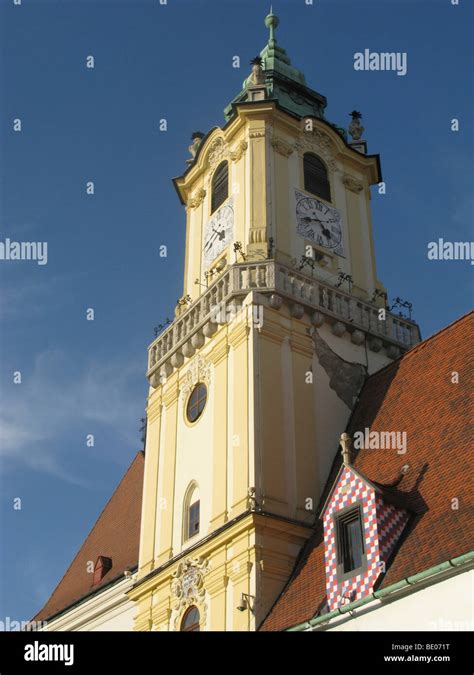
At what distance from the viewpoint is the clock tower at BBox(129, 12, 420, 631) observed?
18.2m

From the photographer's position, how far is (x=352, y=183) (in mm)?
25922

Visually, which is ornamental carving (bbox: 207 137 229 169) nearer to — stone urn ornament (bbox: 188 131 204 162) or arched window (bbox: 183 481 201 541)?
stone urn ornament (bbox: 188 131 204 162)

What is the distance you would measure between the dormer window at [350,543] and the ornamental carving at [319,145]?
12.3m

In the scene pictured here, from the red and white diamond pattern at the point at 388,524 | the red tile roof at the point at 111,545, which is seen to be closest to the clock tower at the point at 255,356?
the red and white diamond pattern at the point at 388,524

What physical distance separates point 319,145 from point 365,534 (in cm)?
1351

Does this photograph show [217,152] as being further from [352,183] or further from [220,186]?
[352,183]

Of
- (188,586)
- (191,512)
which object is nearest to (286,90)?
(191,512)

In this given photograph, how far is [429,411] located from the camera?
17.8 metres

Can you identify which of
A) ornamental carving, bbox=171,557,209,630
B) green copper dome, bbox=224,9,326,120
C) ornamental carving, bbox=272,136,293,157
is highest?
green copper dome, bbox=224,9,326,120

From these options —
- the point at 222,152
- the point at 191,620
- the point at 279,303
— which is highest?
the point at 222,152

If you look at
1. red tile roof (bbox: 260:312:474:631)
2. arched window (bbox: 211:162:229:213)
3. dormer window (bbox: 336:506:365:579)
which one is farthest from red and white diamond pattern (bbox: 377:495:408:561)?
arched window (bbox: 211:162:229:213)

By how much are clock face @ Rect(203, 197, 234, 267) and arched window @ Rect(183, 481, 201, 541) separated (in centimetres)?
650

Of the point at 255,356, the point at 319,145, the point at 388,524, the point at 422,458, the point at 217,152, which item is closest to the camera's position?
the point at 388,524
